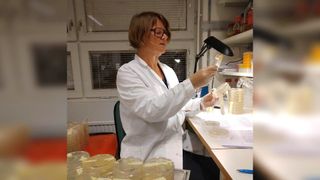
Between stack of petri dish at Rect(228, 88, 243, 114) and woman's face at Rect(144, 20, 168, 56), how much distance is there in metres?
0.73

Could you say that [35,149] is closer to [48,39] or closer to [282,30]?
[48,39]

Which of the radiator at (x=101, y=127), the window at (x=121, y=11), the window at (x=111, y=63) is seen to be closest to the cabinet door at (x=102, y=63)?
the window at (x=111, y=63)

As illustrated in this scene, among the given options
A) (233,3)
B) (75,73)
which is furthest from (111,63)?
(233,3)

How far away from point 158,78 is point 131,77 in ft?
0.64

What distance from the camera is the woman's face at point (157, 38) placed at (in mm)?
1350

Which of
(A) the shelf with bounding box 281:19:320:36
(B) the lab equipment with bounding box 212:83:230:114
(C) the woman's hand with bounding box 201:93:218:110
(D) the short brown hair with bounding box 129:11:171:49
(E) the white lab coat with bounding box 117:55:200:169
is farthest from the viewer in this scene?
(B) the lab equipment with bounding box 212:83:230:114

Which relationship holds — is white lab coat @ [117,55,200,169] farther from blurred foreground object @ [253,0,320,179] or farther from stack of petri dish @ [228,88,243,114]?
blurred foreground object @ [253,0,320,179]

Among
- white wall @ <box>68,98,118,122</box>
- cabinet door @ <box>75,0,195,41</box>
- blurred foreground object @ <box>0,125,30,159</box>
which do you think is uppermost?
cabinet door @ <box>75,0,195,41</box>

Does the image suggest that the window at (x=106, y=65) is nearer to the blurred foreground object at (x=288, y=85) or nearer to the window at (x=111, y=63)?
the window at (x=111, y=63)

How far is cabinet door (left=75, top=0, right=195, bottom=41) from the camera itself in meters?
2.29

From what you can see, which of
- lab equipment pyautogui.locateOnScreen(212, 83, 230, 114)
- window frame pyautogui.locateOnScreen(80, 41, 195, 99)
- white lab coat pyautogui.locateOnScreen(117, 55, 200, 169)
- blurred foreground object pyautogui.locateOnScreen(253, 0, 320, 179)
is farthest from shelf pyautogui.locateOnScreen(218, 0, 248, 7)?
blurred foreground object pyautogui.locateOnScreen(253, 0, 320, 179)

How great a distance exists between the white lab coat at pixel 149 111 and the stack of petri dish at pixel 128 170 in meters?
0.36

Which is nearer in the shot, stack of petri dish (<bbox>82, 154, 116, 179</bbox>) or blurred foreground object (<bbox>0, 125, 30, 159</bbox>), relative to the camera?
blurred foreground object (<bbox>0, 125, 30, 159</bbox>)

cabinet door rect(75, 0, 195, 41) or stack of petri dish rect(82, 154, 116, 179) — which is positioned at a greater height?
cabinet door rect(75, 0, 195, 41)
